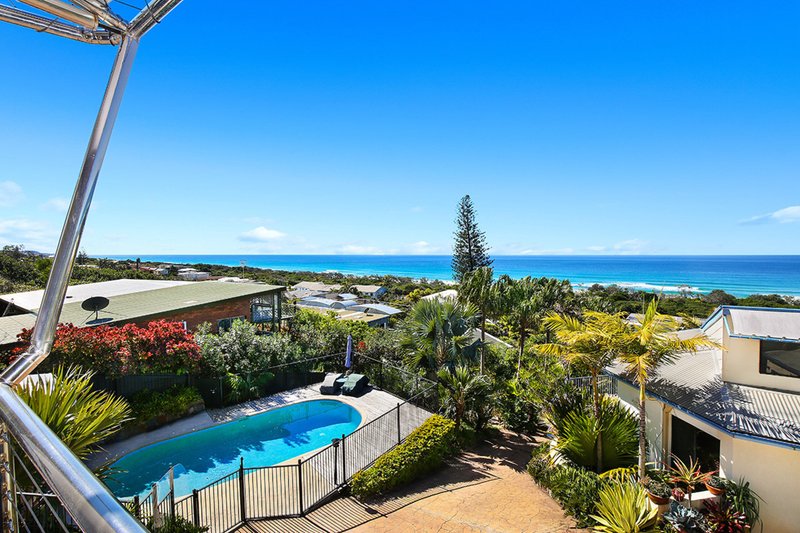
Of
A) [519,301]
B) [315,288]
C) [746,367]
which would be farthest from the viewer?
[315,288]

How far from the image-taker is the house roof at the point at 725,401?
668 cm

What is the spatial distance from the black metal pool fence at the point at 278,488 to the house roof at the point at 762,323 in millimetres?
8156

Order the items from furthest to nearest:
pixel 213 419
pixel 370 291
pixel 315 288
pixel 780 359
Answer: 1. pixel 315 288
2. pixel 370 291
3. pixel 213 419
4. pixel 780 359

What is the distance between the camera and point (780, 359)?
783cm

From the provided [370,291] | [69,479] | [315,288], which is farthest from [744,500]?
[315,288]

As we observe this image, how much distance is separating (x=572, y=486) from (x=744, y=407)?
11.9 feet

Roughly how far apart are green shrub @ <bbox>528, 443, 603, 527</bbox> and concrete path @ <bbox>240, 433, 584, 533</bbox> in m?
0.20

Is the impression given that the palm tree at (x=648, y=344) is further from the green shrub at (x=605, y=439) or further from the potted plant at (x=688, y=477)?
the green shrub at (x=605, y=439)

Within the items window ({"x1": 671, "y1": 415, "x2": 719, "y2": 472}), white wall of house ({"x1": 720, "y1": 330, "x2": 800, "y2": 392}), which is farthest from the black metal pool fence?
white wall of house ({"x1": 720, "y1": 330, "x2": 800, "y2": 392})

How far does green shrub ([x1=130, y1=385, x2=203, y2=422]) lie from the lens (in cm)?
1083

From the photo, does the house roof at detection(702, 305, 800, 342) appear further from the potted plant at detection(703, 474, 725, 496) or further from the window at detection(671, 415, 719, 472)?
the potted plant at detection(703, 474, 725, 496)

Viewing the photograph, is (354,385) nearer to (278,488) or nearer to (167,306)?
(278,488)

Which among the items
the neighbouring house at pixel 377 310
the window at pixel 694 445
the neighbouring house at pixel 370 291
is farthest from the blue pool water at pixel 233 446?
the neighbouring house at pixel 370 291

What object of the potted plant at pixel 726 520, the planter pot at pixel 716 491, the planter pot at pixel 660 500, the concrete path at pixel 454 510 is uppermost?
the planter pot at pixel 716 491
